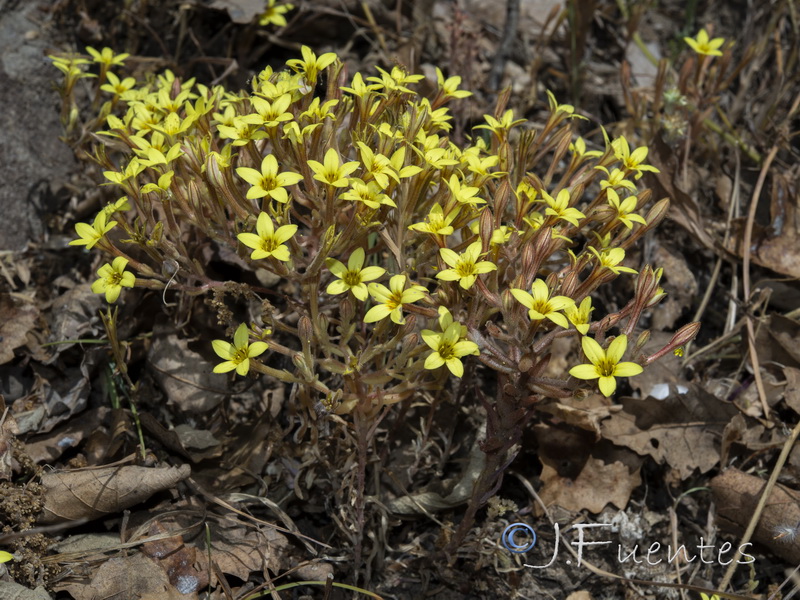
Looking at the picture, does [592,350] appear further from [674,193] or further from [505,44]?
[505,44]

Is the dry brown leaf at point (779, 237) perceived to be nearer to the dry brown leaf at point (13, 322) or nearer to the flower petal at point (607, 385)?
the flower petal at point (607, 385)

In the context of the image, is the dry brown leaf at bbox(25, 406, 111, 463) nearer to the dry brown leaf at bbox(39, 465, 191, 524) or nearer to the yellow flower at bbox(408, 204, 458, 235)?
the dry brown leaf at bbox(39, 465, 191, 524)

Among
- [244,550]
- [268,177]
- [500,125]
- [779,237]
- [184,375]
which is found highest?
[500,125]

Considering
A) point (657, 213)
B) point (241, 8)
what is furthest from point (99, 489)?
point (241, 8)

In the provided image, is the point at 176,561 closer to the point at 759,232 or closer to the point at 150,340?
the point at 150,340

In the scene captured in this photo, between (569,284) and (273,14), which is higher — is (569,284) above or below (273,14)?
below

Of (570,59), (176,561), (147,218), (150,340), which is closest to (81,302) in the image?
(150,340)

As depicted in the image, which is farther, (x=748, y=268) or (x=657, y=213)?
(x=748, y=268)
